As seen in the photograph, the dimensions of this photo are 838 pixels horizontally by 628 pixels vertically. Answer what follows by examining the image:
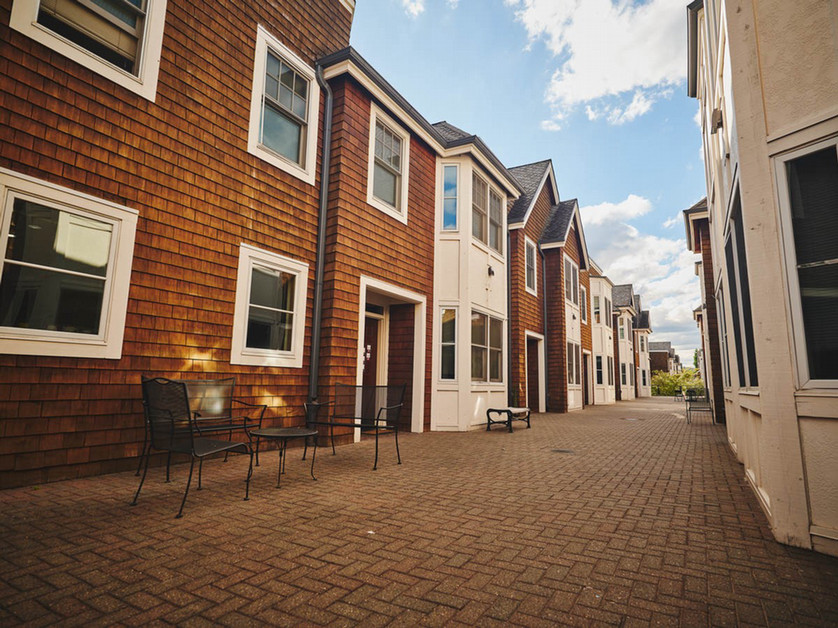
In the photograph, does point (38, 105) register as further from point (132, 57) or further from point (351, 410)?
point (351, 410)

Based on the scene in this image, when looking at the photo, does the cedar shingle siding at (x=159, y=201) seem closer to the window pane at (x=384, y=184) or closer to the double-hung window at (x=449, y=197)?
the window pane at (x=384, y=184)

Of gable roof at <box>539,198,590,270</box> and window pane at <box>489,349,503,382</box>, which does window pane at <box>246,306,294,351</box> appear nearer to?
window pane at <box>489,349,503,382</box>

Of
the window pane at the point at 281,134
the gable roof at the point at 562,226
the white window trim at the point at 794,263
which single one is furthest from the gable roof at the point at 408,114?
the white window trim at the point at 794,263

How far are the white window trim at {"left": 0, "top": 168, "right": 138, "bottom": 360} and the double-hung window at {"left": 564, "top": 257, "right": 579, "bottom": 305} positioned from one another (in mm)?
15681

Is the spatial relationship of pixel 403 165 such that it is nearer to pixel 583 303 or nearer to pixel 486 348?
pixel 486 348

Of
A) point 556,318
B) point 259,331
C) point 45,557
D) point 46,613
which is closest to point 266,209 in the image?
point 259,331

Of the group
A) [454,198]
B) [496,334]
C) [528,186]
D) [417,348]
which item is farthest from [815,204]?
[528,186]

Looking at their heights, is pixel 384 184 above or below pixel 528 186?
below

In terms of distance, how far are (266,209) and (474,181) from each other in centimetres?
633

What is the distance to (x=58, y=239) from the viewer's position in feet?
14.8

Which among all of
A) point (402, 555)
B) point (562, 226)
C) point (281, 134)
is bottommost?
point (402, 555)

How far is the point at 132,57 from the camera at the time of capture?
5.31 meters

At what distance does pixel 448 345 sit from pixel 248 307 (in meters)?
5.21

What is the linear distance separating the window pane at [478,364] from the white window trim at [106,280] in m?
7.70
